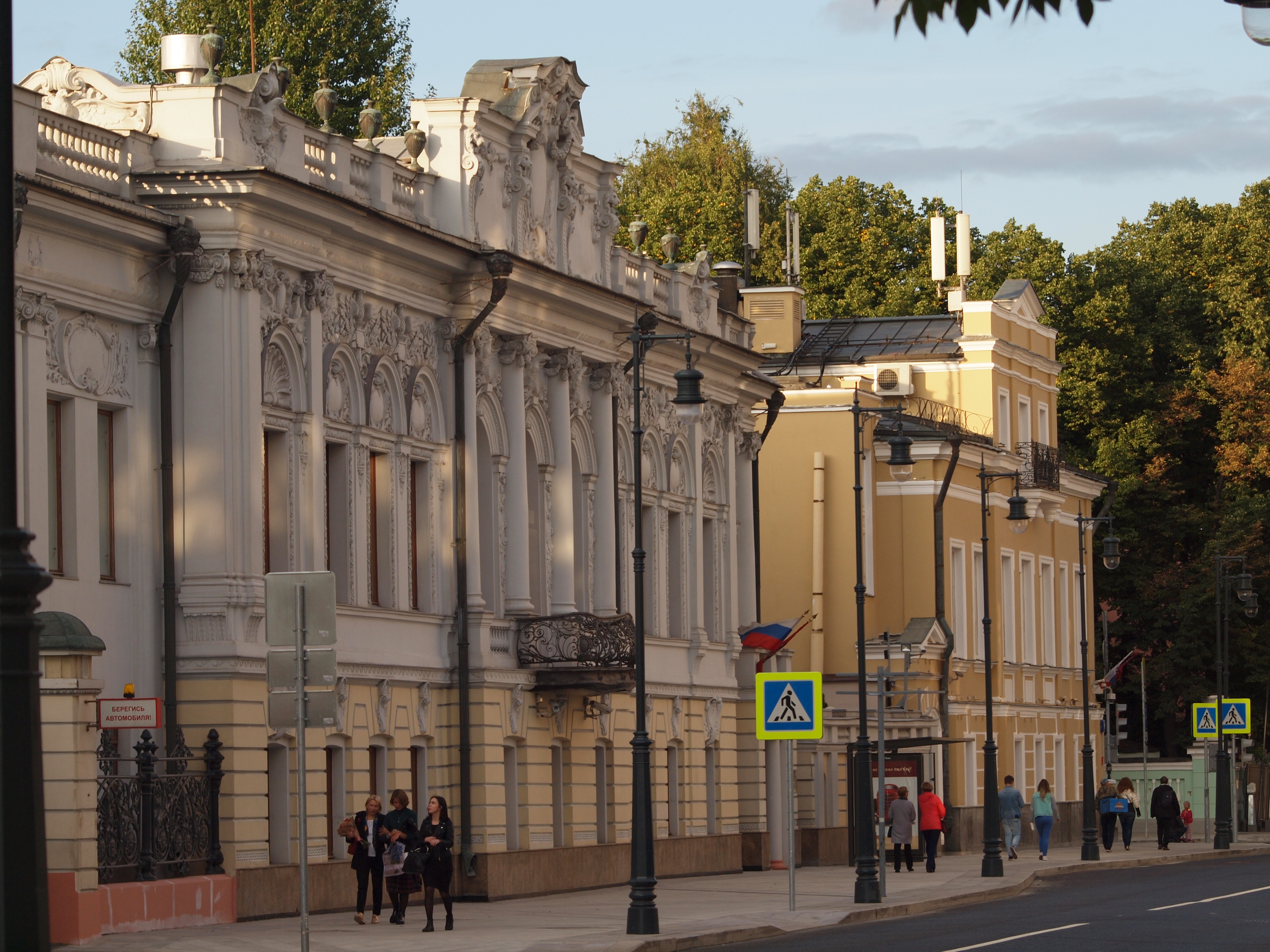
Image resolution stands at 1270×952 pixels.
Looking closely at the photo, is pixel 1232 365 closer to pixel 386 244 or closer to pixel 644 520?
pixel 644 520

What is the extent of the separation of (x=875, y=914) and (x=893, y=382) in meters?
30.2

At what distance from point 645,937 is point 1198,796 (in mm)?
46034

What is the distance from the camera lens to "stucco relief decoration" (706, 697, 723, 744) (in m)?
43.2

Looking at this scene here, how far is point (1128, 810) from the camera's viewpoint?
55031mm

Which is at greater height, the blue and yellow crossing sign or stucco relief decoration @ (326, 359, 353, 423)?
stucco relief decoration @ (326, 359, 353, 423)

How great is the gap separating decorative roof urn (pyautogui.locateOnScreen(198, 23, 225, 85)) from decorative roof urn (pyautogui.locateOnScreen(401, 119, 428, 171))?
14.5 feet

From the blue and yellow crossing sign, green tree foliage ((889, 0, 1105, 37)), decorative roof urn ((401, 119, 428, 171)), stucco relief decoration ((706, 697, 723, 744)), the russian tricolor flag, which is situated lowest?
the blue and yellow crossing sign

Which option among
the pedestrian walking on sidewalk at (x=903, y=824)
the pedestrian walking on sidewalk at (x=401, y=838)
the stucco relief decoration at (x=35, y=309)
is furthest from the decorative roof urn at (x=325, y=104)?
the pedestrian walking on sidewalk at (x=903, y=824)

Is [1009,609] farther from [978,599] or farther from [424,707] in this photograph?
[424,707]

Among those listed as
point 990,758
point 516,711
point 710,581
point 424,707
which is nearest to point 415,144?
point 424,707

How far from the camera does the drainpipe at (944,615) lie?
A: 2104 inches

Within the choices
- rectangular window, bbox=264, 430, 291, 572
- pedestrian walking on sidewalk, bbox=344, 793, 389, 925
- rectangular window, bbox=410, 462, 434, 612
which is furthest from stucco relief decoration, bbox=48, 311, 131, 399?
rectangular window, bbox=410, 462, 434, 612

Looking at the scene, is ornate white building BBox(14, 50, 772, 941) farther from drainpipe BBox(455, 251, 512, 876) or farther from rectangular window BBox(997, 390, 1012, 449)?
rectangular window BBox(997, 390, 1012, 449)

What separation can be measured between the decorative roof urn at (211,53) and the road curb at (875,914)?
37.4 feet
